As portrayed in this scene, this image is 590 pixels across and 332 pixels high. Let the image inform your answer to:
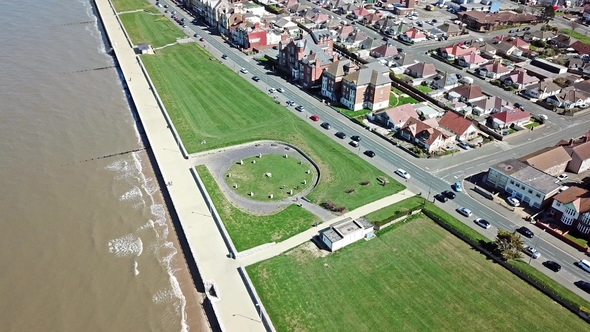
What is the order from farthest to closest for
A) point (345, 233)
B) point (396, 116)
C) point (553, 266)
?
point (396, 116) < point (345, 233) < point (553, 266)

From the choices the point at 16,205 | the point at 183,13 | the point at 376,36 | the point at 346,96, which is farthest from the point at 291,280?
the point at 183,13

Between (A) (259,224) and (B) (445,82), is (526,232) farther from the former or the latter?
(B) (445,82)

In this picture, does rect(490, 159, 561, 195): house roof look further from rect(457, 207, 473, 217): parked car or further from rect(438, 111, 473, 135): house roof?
rect(438, 111, 473, 135): house roof

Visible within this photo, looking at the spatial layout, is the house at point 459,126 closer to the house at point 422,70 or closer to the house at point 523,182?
the house at point 523,182

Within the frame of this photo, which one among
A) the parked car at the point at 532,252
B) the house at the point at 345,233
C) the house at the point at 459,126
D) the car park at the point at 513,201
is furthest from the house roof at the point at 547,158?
the house at the point at 345,233

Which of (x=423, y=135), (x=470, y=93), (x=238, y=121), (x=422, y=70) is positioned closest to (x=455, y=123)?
(x=423, y=135)

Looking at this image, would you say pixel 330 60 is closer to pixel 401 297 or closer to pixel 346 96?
pixel 346 96
